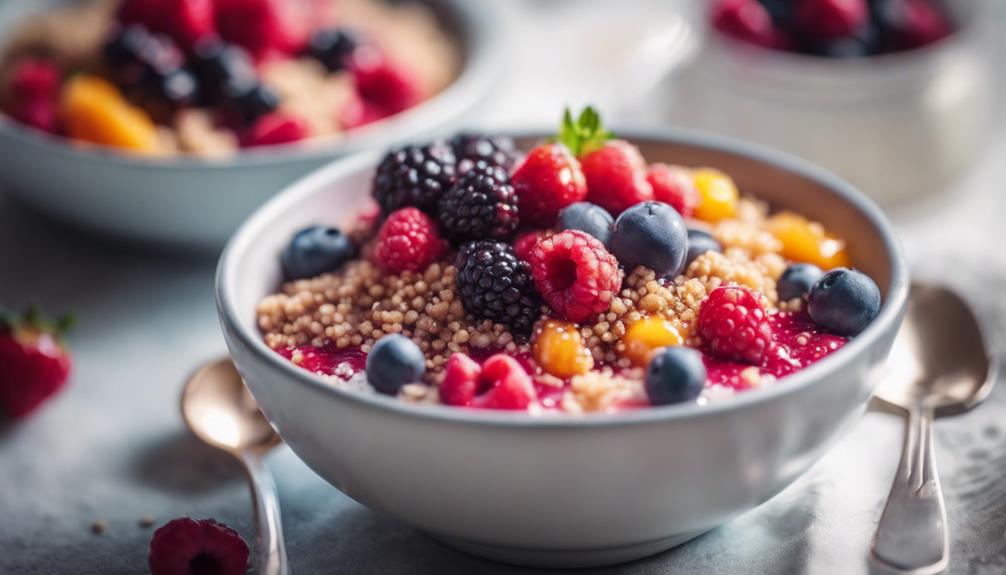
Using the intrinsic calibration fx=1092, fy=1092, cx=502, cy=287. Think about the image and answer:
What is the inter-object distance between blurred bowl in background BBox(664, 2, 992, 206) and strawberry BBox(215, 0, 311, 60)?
84 cm

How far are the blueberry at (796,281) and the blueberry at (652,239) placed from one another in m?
0.15

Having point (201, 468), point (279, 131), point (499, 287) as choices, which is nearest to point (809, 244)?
point (499, 287)

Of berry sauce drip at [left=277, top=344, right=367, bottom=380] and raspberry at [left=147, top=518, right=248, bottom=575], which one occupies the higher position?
berry sauce drip at [left=277, top=344, right=367, bottom=380]

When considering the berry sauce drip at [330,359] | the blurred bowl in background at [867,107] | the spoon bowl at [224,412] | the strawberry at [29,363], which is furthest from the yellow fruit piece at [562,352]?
the blurred bowl in background at [867,107]

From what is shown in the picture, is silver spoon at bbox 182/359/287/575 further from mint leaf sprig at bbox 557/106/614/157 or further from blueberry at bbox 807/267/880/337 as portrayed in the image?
blueberry at bbox 807/267/880/337

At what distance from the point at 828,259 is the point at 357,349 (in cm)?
62

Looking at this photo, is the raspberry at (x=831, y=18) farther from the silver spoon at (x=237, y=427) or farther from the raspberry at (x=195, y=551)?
the raspberry at (x=195, y=551)

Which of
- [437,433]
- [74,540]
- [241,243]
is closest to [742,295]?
[437,433]

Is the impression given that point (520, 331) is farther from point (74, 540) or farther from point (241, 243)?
point (74, 540)

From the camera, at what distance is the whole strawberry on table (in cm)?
118

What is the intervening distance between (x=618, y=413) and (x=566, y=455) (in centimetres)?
7

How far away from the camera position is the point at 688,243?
1.33 m

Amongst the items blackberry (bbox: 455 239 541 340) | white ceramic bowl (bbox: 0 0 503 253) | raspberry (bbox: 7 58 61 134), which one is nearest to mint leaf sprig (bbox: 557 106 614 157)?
blackberry (bbox: 455 239 541 340)

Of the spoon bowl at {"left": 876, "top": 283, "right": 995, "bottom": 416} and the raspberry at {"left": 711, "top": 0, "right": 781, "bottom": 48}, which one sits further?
the raspberry at {"left": 711, "top": 0, "right": 781, "bottom": 48}
